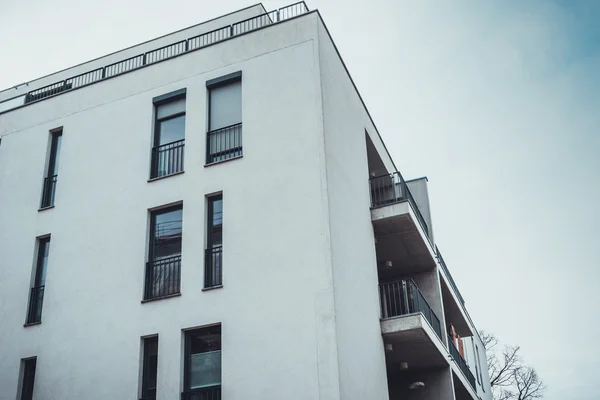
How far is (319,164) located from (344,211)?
4.92ft

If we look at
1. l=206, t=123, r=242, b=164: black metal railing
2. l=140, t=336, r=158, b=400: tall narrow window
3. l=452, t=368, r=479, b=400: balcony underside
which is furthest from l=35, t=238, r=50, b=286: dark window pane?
l=452, t=368, r=479, b=400: balcony underside

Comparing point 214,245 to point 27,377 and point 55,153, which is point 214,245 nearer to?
point 27,377

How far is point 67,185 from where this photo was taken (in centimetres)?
1908

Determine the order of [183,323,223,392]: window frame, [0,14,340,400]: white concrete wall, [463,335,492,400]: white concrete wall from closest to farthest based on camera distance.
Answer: [0,14,340,400]: white concrete wall → [183,323,223,392]: window frame → [463,335,492,400]: white concrete wall

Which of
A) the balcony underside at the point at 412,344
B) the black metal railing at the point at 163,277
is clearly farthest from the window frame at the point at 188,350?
the balcony underside at the point at 412,344

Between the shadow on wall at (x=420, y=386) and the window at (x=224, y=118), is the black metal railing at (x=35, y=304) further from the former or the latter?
the shadow on wall at (x=420, y=386)

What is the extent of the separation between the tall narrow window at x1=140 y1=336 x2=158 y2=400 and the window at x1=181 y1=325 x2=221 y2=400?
85 cm

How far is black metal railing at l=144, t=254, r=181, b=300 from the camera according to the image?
1667 centimetres

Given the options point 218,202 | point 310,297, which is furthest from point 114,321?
point 310,297

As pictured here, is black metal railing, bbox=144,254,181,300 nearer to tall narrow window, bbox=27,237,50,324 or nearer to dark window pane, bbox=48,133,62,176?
tall narrow window, bbox=27,237,50,324

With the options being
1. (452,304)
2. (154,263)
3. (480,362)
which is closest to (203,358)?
(154,263)

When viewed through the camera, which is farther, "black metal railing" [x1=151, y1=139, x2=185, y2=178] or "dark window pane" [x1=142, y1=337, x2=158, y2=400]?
"black metal railing" [x1=151, y1=139, x2=185, y2=178]

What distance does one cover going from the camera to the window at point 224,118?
1772cm

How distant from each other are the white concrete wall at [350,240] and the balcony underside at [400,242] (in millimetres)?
667
